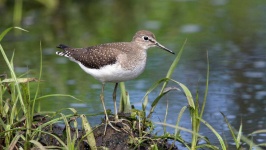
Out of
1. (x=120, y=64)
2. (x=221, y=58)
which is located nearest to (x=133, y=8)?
(x=221, y=58)

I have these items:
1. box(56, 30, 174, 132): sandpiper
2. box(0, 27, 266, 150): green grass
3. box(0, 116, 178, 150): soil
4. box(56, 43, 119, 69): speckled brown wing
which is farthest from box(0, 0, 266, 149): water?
box(56, 43, 119, 69): speckled brown wing

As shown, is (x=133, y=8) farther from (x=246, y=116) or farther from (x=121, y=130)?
(x=121, y=130)

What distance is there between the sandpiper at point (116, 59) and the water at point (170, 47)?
63cm

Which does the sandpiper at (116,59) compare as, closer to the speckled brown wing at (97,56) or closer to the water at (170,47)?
the speckled brown wing at (97,56)

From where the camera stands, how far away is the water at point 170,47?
9374mm

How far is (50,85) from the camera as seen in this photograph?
1037cm

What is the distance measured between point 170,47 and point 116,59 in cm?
425

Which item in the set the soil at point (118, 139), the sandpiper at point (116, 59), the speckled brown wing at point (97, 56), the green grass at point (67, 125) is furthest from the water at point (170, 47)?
the speckled brown wing at point (97, 56)

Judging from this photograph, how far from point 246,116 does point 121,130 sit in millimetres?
2066

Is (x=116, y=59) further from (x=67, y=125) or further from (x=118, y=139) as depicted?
(x=67, y=125)

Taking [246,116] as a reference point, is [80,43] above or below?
above

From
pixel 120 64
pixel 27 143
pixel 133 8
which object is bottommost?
pixel 27 143

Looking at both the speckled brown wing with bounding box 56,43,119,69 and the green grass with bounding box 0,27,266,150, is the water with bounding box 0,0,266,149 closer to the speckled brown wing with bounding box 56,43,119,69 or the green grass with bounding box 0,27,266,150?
the green grass with bounding box 0,27,266,150

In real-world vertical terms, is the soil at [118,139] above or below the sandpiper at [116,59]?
below
